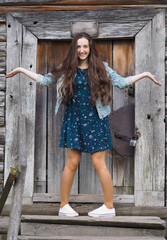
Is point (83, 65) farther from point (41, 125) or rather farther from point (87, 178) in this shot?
point (87, 178)

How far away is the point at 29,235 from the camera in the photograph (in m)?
3.53

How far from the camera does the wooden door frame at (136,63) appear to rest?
4.18 meters

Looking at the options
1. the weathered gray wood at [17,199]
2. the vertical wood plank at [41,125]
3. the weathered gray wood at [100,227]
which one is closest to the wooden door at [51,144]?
the vertical wood plank at [41,125]

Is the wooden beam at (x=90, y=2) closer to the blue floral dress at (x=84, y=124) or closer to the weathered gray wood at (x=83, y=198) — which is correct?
the blue floral dress at (x=84, y=124)

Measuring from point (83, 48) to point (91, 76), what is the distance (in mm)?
293

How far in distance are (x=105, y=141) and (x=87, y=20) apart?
1.48m

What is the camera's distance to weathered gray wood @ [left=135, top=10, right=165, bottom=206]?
13.7ft

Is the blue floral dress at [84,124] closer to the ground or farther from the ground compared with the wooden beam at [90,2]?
closer to the ground

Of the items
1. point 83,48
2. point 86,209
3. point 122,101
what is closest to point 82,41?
point 83,48

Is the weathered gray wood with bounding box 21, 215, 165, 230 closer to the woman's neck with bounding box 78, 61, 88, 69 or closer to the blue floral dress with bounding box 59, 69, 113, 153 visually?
the blue floral dress with bounding box 59, 69, 113, 153

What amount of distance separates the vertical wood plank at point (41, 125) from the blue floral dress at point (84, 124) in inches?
30.9

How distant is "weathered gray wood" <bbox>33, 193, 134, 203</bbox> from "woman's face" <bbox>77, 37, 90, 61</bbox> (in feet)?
5.31

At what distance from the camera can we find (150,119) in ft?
13.8

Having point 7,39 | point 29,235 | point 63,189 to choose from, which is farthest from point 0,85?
point 29,235
